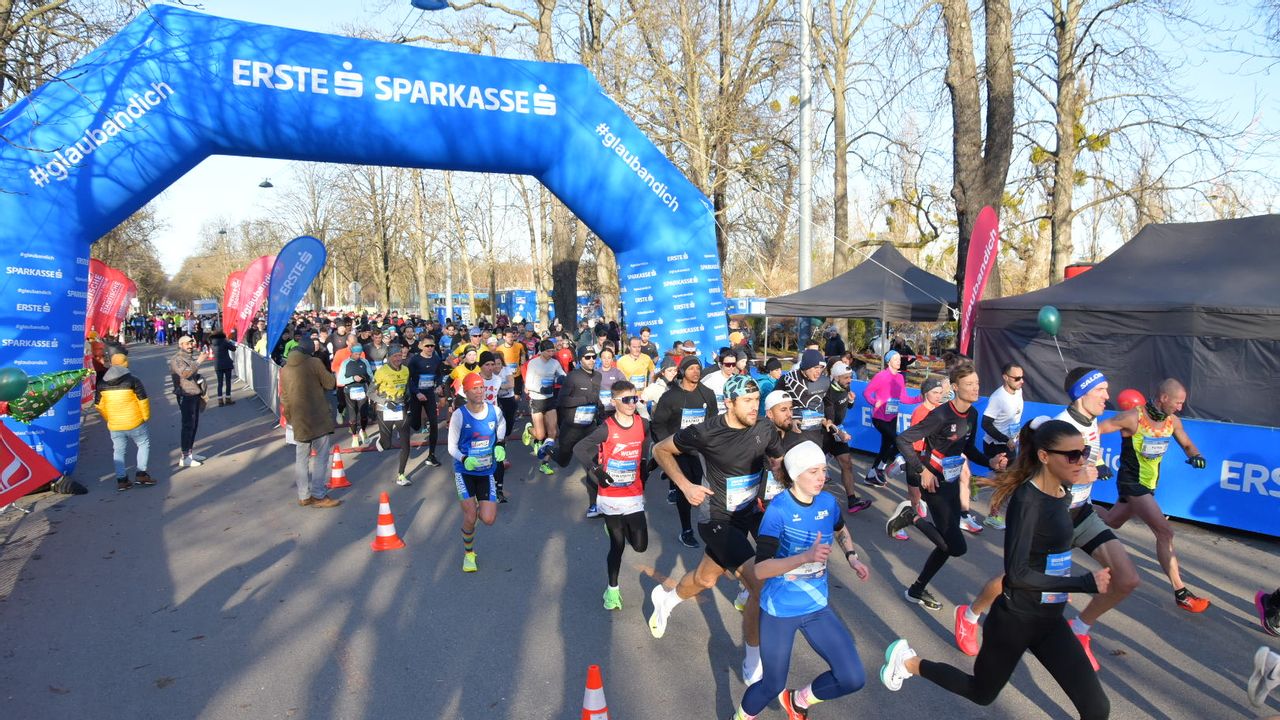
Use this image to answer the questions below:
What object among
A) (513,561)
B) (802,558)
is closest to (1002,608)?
(802,558)

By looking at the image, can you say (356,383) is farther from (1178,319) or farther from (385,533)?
(1178,319)

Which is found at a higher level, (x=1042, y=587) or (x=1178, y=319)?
(x=1178, y=319)

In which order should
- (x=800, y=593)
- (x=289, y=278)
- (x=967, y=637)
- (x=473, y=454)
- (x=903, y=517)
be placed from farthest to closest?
1. (x=289, y=278)
2. (x=473, y=454)
3. (x=903, y=517)
4. (x=967, y=637)
5. (x=800, y=593)

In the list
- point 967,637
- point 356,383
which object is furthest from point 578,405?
point 967,637

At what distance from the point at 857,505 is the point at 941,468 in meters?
2.53

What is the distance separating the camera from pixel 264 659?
4.77 meters

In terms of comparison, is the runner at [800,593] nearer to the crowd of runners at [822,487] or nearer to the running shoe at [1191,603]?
the crowd of runners at [822,487]

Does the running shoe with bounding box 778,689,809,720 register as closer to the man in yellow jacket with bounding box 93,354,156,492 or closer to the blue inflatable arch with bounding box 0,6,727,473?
the man in yellow jacket with bounding box 93,354,156,492

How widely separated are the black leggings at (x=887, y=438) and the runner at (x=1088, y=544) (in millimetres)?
3223

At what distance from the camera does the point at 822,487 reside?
3.45 metres

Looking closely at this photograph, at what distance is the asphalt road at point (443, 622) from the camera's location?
14.1ft

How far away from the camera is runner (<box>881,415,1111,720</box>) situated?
338 centimetres

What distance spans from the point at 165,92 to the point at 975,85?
38.0 feet

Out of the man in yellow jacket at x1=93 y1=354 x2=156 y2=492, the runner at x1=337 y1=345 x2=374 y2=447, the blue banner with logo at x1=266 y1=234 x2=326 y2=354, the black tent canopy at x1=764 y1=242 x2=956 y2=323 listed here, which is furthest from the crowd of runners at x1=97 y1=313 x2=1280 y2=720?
the black tent canopy at x1=764 y1=242 x2=956 y2=323
